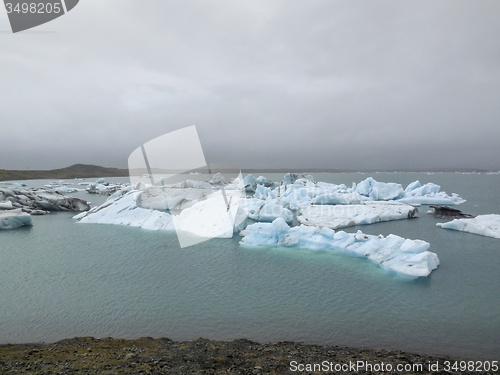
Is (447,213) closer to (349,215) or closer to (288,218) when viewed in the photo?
(349,215)

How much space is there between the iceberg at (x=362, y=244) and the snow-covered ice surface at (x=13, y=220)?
14054 mm

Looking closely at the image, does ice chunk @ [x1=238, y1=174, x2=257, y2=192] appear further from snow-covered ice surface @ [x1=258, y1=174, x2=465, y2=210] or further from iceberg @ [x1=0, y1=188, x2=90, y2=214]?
iceberg @ [x1=0, y1=188, x2=90, y2=214]

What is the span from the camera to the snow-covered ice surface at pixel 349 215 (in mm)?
15273

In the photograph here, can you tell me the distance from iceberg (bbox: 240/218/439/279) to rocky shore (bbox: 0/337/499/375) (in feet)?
14.8

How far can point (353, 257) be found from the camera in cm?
998

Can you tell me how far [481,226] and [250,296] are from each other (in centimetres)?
1334

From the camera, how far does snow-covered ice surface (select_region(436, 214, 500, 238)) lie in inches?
500

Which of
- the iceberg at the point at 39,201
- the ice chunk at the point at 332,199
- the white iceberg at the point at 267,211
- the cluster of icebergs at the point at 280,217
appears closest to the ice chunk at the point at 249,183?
the cluster of icebergs at the point at 280,217

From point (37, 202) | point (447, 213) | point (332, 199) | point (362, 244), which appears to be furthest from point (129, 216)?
point (447, 213)

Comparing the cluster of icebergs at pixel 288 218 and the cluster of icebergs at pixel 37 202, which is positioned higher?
the cluster of icebergs at pixel 37 202

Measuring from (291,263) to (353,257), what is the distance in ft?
8.31

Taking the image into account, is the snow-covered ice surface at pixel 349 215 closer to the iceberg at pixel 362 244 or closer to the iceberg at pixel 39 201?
the iceberg at pixel 362 244

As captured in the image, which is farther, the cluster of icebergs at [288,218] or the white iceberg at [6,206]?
the white iceberg at [6,206]

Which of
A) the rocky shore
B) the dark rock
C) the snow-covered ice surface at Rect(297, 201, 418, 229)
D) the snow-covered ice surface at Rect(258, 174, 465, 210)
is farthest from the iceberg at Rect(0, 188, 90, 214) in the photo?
the dark rock
